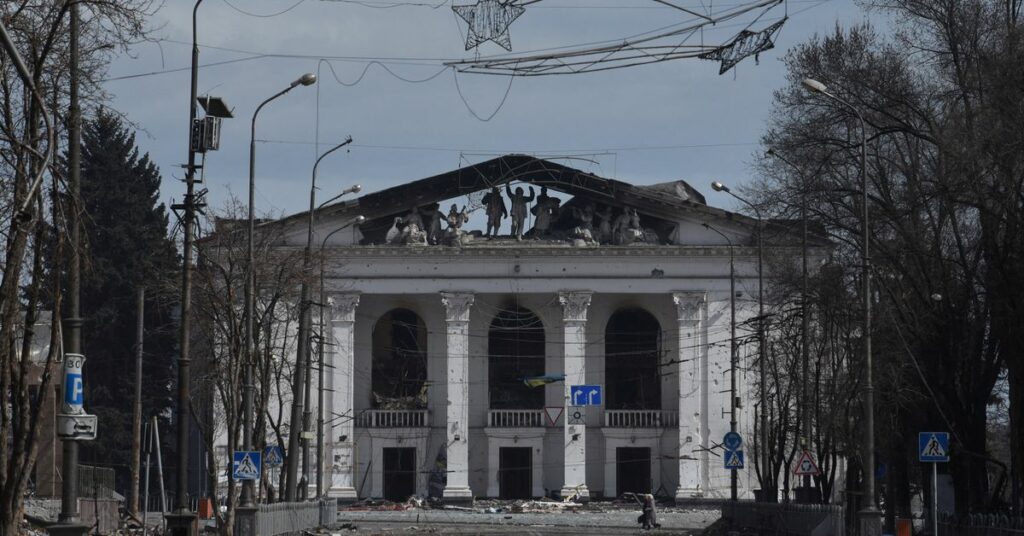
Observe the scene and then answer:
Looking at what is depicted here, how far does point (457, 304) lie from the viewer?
8056 centimetres

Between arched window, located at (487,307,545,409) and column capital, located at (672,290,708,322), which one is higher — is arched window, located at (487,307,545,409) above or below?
below

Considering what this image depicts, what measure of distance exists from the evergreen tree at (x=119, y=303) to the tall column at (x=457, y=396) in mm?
12716

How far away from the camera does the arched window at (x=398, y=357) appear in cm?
8362

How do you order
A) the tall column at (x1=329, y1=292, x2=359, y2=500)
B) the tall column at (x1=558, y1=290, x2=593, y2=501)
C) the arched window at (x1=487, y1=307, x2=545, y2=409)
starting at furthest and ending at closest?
the arched window at (x1=487, y1=307, x2=545, y2=409) < the tall column at (x1=558, y1=290, x2=593, y2=501) < the tall column at (x1=329, y1=292, x2=359, y2=500)

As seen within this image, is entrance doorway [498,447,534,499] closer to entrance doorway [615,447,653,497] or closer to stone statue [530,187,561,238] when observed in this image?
entrance doorway [615,447,653,497]

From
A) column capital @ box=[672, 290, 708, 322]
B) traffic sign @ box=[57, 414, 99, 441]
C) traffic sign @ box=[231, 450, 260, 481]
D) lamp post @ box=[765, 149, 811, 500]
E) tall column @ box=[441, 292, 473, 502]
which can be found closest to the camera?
traffic sign @ box=[57, 414, 99, 441]

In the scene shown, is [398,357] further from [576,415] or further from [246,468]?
[246,468]

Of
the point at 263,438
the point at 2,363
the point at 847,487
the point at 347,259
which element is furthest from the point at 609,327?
the point at 2,363

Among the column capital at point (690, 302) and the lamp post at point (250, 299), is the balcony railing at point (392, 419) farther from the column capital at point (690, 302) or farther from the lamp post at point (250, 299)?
the lamp post at point (250, 299)

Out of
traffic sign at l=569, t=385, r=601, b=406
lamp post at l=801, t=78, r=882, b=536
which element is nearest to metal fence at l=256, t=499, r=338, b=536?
lamp post at l=801, t=78, r=882, b=536

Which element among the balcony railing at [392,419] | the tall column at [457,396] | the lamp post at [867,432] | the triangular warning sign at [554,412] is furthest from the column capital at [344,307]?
the lamp post at [867,432]

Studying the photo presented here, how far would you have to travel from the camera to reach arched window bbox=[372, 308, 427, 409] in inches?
3292

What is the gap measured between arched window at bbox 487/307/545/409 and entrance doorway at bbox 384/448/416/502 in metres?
4.80

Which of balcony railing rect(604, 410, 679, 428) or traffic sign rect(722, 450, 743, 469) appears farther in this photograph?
balcony railing rect(604, 410, 679, 428)
